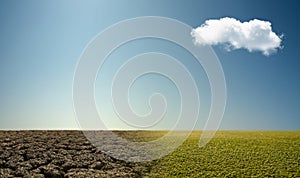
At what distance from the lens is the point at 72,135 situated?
2055 cm

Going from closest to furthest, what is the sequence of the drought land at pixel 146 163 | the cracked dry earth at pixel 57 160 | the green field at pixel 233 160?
1. the cracked dry earth at pixel 57 160
2. the drought land at pixel 146 163
3. the green field at pixel 233 160

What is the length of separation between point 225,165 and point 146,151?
13.7 ft

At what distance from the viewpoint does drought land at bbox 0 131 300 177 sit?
14.7 metres

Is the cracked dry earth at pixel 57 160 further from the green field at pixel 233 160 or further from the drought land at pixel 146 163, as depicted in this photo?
the green field at pixel 233 160

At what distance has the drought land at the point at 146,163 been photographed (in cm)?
1470

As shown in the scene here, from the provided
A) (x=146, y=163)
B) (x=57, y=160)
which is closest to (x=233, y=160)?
(x=146, y=163)

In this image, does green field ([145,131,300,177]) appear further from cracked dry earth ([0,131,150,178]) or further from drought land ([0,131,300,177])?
cracked dry earth ([0,131,150,178])

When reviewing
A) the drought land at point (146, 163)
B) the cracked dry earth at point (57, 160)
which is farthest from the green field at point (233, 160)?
the cracked dry earth at point (57, 160)

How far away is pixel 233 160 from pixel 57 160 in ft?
25.8

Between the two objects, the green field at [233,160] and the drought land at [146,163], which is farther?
the green field at [233,160]

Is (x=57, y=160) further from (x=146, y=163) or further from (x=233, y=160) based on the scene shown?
(x=233, y=160)

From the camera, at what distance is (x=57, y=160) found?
15.6 metres

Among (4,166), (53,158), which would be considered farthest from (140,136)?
(4,166)

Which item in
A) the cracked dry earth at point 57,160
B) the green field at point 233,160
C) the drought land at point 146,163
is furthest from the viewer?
the green field at point 233,160
